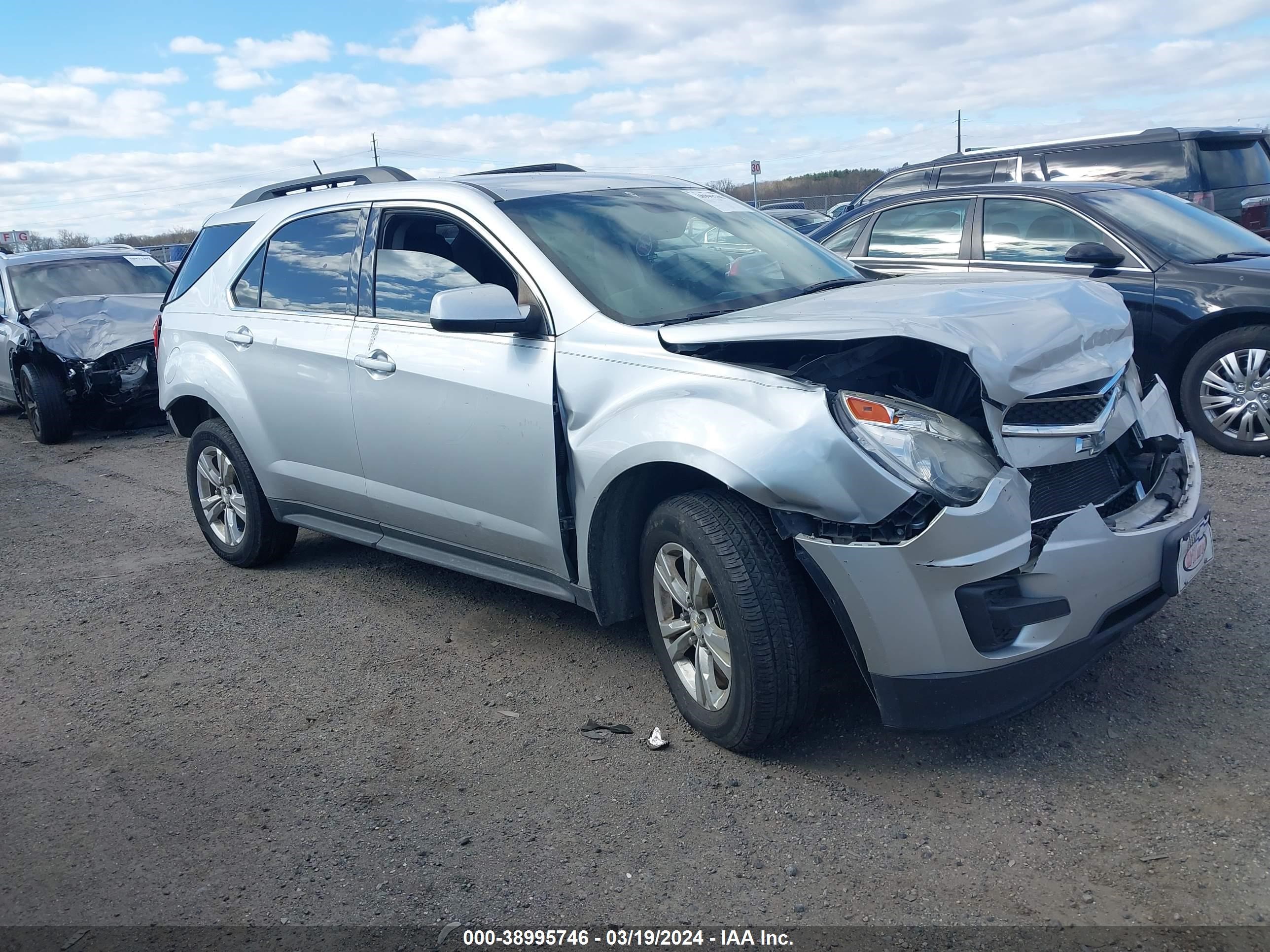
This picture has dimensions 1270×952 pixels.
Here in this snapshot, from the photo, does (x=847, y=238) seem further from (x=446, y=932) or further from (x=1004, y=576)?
(x=446, y=932)

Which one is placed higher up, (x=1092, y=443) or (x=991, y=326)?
(x=991, y=326)

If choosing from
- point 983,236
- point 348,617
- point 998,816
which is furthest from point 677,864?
point 983,236

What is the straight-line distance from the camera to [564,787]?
334 centimetres

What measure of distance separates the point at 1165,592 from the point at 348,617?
342 cm

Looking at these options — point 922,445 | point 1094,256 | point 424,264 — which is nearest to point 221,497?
point 424,264

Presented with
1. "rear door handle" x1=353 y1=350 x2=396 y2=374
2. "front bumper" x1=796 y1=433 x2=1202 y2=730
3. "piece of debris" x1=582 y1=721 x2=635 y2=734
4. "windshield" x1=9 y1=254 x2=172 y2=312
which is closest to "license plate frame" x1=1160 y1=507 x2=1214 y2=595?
"front bumper" x1=796 y1=433 x2=1202 y2=730

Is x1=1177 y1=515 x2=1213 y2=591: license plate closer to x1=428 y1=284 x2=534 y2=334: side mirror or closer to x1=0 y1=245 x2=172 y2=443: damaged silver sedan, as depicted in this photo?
x1=428 y1=284 x2=534 y2=334: side mirror

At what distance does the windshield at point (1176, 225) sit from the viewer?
667cm

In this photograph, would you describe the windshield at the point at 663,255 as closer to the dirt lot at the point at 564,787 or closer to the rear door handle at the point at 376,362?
the rear door handle at the point at 376,362

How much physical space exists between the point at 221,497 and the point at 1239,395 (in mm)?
5787

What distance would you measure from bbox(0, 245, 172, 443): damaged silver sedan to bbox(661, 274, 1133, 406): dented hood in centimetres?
819

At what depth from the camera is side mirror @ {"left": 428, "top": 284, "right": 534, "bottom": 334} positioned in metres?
3.71

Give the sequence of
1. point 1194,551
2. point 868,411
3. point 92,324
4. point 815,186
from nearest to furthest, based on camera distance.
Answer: point 868,411
point 1194,551
point 92,324
point 815,186

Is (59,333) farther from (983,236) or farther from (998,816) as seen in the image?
(998,816)
